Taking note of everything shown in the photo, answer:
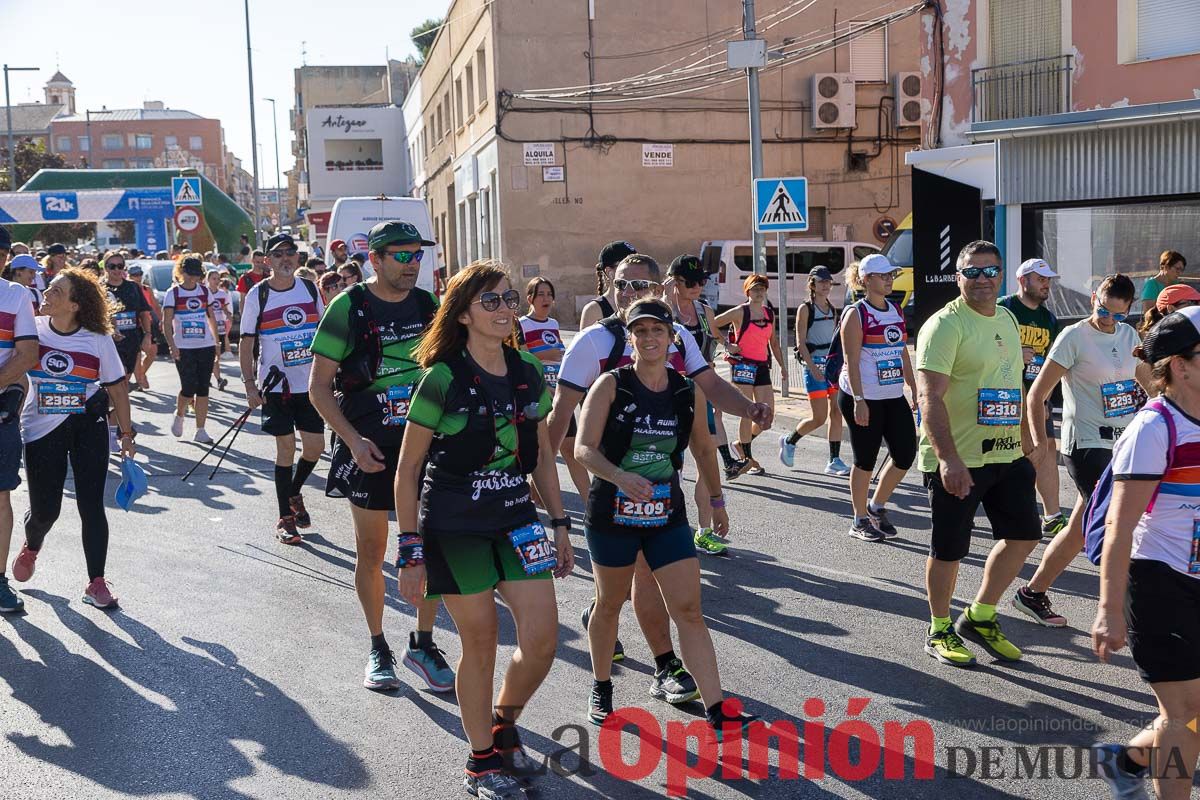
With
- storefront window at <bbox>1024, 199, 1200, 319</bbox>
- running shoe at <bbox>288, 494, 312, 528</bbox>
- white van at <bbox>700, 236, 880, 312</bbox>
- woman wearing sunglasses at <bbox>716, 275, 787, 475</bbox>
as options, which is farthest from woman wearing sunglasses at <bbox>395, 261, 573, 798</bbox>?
white van at <bbox>700, 236, 880, 312</bbox>

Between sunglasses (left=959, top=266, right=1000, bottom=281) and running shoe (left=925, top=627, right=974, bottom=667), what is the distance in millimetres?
1623

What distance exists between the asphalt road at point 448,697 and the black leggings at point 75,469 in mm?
518

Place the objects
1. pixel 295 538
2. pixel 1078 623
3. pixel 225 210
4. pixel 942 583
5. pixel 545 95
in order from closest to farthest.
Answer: pixel 942 583
pixel 1078 623
pixel 295 538
pixel 545 95
pixel 225 210

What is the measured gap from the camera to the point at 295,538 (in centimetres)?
836

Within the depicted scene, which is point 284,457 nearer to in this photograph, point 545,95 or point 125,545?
point 125,545

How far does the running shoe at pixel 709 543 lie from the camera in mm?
7961

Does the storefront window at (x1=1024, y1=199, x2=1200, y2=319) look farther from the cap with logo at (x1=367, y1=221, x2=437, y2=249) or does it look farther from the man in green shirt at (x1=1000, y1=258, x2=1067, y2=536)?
the cap with logo at (x1=367, y1=221, x2=437, y2=249)

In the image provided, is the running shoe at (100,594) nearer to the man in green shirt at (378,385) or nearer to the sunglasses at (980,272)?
the man in green shirt at (378,385)

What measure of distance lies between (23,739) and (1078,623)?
490 cm

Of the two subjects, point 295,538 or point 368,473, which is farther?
point 295,538

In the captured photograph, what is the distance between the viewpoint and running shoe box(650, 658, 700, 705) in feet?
17.1

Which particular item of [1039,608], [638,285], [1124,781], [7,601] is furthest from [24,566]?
[1124,781]

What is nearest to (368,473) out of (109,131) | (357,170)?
(357,170)

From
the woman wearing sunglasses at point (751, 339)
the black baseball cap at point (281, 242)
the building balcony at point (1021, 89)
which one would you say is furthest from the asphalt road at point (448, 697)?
the building balcony at point (1021, 89)
